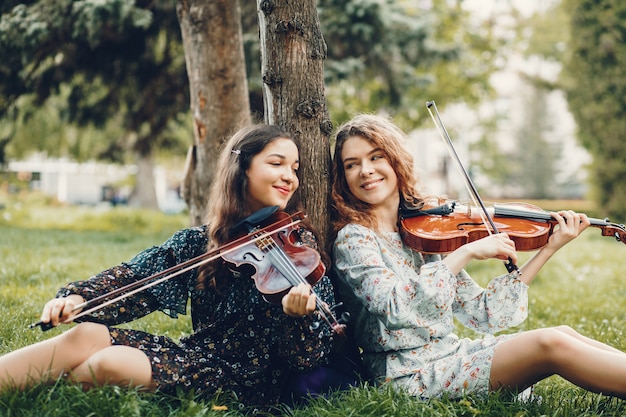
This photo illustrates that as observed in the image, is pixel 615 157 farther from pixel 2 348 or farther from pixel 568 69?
pixel 2 348

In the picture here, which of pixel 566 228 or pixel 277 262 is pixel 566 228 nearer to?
pixel 566 228

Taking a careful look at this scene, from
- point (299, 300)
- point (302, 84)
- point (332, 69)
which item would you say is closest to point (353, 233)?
point (299, 300)

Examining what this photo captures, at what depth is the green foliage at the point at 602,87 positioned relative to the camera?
40.0 feet

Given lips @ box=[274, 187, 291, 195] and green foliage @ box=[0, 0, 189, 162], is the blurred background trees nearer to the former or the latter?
green foliage @ box=[0, 0, 189, 162]

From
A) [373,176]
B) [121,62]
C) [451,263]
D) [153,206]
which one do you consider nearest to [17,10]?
[121,62]

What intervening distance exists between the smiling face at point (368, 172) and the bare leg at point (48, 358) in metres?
1.27

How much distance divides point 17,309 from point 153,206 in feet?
41.4

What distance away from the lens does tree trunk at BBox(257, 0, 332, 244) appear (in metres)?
2.71

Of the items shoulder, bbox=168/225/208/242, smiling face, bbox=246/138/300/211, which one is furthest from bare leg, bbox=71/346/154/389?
smiling face, bbox=246/138/300/211

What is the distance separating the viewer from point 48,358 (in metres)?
2.09

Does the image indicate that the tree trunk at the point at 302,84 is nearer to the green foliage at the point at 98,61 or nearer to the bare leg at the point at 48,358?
the bare leg at the point at 48,358

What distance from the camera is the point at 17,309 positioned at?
3.64 metres

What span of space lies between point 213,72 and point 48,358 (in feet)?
8.64

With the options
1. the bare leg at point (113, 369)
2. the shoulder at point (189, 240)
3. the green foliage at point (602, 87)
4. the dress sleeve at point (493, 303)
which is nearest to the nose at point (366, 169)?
the dress sleeve at point (493, 303)
